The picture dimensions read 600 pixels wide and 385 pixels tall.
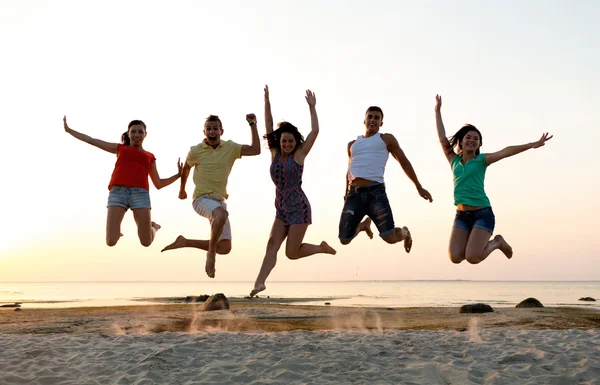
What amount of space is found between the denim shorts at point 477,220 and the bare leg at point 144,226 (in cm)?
494

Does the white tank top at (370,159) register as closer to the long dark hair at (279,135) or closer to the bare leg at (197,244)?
the long dark hair at (279,135)

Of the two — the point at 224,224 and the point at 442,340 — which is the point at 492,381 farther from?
the point at 224,224

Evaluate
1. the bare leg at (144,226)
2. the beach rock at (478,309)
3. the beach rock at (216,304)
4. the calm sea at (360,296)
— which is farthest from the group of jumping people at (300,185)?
the calm sea at (360,296)

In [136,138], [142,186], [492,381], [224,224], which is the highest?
[136,138]

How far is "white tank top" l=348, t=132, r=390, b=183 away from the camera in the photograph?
9.19 metres

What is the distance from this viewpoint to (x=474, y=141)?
9.42 metres

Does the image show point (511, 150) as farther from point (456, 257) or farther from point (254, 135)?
point (254, 135)

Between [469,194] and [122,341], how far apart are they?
234 inches

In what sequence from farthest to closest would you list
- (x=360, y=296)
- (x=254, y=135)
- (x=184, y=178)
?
(x=360, y=296) → (x=184, y=178) → (x=254, y=135)

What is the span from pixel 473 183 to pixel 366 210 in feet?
5.56

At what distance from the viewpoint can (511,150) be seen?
8.98m

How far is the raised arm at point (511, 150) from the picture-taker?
870cm

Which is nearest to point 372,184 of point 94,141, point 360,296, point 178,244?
point 178,244

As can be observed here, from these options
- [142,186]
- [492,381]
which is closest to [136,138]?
[142,186]
